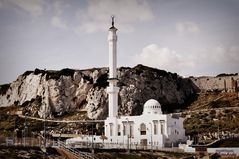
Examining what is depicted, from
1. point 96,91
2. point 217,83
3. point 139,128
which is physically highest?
point 217,83

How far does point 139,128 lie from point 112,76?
28.6 ft

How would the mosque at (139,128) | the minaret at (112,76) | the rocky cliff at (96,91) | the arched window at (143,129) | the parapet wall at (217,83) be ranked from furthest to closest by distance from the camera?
1. the parapet wall at (217,83)
2. the rocky cliff at (96,91)
3. the minaret at (112,76)
4. the arched window at (143,129)
5. the mosque at (139,128)

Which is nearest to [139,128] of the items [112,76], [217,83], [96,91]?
[112,76]

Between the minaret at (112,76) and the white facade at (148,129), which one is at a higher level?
the minaret at (112,76)

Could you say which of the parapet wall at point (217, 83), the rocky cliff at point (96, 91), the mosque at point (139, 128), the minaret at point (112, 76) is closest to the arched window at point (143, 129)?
the mosque at point (139, 128)

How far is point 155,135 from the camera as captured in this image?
49875mm

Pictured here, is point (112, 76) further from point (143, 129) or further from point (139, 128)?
point (143, 129)

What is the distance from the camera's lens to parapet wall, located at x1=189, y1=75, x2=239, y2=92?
88.8m

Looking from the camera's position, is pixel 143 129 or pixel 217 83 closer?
pixel 143 129

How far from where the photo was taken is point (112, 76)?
55.8 m

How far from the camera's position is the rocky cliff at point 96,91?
74.5 m

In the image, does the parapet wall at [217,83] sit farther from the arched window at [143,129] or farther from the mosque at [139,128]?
the arched window at [143,129]

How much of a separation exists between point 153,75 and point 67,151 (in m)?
50.6

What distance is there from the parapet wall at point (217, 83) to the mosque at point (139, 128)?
125 ft
